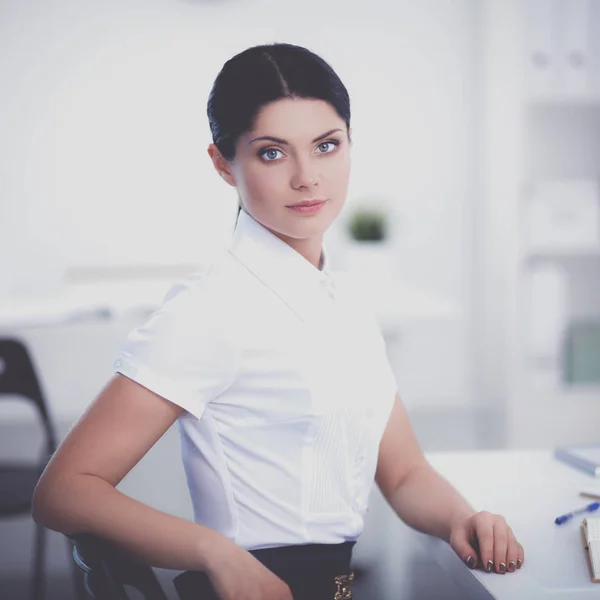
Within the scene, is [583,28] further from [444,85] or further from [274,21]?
[274,21]

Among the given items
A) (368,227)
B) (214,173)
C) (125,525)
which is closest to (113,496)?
(125,525)

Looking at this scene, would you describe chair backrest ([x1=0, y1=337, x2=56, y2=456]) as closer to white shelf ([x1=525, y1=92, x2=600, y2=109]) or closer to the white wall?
the white wall

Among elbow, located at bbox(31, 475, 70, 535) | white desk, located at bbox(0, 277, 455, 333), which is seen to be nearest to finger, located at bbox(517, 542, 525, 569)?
elbow, located at bbox(31, 475, 70, 535)

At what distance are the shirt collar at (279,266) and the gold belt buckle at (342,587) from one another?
301 millimetres

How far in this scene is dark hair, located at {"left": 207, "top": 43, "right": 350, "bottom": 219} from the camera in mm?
871

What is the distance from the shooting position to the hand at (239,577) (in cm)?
72

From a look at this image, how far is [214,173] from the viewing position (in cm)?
381

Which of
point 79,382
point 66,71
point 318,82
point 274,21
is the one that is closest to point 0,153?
point 66,71

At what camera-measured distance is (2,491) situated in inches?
69.3

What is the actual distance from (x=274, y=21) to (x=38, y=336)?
194 cm

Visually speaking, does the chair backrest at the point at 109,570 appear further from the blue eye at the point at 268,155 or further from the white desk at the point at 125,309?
the white desk at the point at 125,309

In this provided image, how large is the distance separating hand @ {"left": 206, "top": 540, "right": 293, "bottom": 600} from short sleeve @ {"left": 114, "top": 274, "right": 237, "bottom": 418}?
151 mm

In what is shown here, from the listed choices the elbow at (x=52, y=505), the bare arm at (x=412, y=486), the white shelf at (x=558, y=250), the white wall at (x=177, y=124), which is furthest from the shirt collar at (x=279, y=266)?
the white wall at (x=177, y=124)

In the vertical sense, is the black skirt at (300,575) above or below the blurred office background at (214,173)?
below
